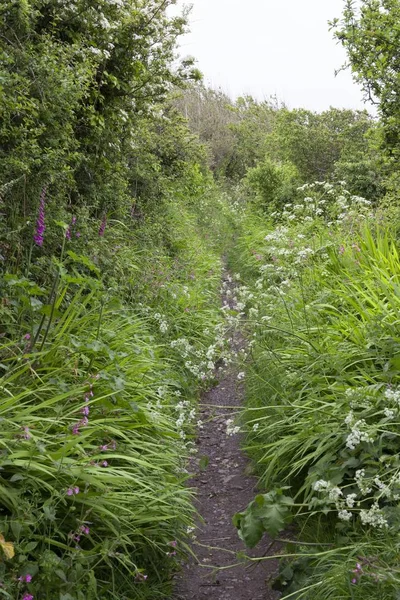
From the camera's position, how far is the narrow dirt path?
11.7 ft

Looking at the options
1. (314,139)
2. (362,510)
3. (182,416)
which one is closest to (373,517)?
(362,510)

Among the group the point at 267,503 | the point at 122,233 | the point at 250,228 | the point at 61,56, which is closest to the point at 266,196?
the point at 250,228

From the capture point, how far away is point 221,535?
416cm

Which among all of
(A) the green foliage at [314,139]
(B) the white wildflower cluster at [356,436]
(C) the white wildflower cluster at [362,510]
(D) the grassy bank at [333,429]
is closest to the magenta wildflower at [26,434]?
(D) the grassy bank at [333,429]

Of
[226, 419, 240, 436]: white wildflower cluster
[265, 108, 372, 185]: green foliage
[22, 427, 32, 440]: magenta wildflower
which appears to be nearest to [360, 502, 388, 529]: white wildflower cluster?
[226, 419, 240, 436]: white wildflower cluster

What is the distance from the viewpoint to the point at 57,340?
13.9ft

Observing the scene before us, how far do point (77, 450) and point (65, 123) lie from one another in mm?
3230

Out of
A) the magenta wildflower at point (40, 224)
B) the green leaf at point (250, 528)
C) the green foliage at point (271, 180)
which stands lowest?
the green leaf at point (250, 528)

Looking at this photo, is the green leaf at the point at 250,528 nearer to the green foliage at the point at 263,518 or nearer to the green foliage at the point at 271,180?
the green foliage at the point at 263,518

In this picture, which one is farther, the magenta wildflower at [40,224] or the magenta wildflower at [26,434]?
the magenta wildflower at [40,224]

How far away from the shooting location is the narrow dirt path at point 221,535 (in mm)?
3570

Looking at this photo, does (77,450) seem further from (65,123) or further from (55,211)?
(65,123)

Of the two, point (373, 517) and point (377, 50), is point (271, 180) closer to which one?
point (377, 50)

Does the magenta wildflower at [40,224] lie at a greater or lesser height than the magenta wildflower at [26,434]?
greater
